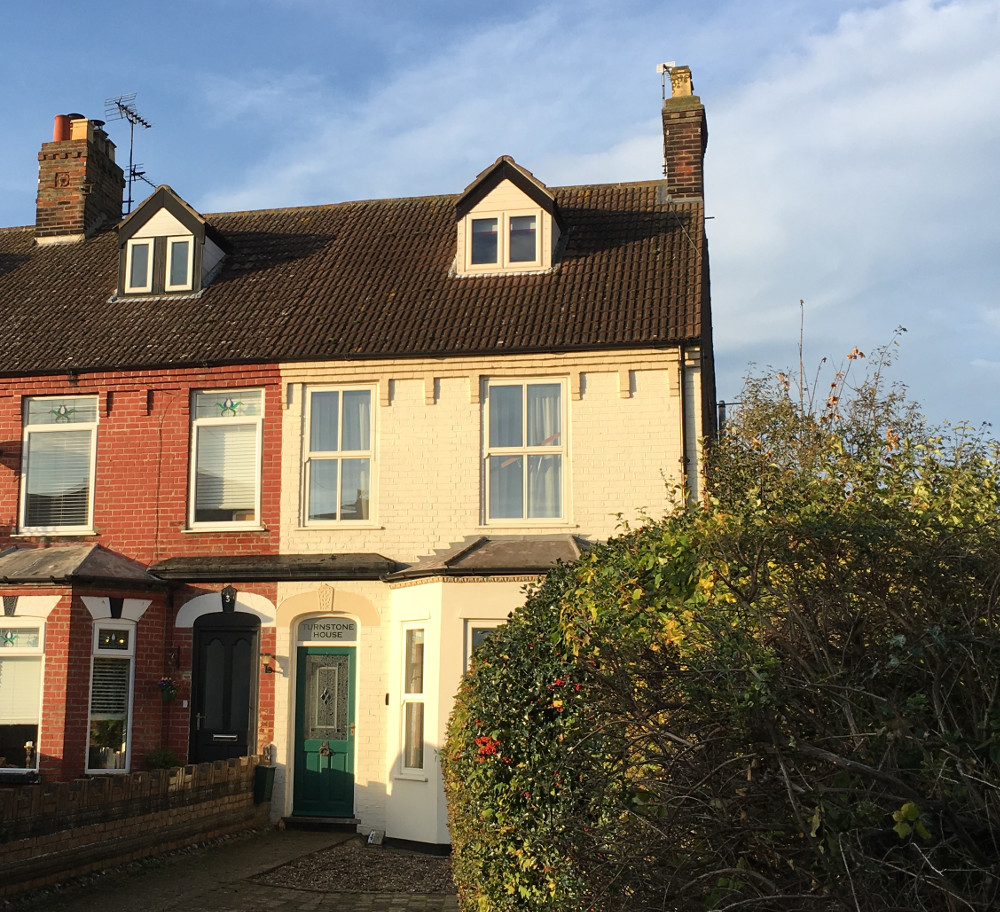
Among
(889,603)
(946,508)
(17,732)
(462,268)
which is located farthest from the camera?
(462,268)

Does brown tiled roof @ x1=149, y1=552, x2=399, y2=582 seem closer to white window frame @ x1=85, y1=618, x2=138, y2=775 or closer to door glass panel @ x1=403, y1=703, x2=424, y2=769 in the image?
white window frame @ x1=85, y1=618, x2=138, y2=775

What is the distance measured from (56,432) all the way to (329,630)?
4.97 metres

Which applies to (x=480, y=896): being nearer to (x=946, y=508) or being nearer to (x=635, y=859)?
(x=635, y=859)

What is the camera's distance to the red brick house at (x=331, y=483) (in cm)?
1385

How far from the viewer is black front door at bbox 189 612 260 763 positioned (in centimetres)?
1462

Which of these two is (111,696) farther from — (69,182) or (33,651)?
(69,182)

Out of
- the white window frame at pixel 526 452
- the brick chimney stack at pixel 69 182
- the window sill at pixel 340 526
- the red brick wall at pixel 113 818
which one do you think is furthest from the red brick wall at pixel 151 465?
the brick chimney stack at pixel 69 182

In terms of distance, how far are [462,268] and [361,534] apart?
4356 millimetres

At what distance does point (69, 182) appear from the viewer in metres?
19.4

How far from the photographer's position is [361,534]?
1466 cm

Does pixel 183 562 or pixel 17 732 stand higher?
pixel 183 562

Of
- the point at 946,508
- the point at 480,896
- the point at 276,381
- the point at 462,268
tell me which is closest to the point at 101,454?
the point at 276,381

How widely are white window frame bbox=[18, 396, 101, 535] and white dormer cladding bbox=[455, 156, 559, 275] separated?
5.73 metres

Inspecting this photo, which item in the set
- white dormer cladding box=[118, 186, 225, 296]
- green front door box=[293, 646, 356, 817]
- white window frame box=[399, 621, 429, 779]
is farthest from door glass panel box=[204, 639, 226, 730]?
white dormer cladding box=[118, 186, 225, 296]
